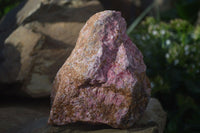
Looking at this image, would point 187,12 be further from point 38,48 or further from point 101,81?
point 101,81

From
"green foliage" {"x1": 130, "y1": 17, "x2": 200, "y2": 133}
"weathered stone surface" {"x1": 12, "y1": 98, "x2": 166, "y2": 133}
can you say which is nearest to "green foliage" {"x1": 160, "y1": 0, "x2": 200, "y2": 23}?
"green foliage" {"x1": 130, "y1": 17, "x2": 200, "y2": 133}

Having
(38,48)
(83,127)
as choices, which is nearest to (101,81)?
(83,127)

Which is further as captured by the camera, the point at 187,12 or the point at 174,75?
the point at 187,12

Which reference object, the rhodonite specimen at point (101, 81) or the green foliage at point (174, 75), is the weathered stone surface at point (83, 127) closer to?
the rhodonite specimen at point (101, 81)

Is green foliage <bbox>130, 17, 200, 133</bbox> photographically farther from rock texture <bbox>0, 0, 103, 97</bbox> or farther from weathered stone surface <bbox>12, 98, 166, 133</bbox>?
rock texture <bbox>0, 0, 103, 97</bbox>

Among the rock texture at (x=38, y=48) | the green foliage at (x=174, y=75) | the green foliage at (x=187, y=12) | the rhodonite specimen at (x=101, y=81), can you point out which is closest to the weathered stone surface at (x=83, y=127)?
the rhodonite specimen at (x=101, y=81)
